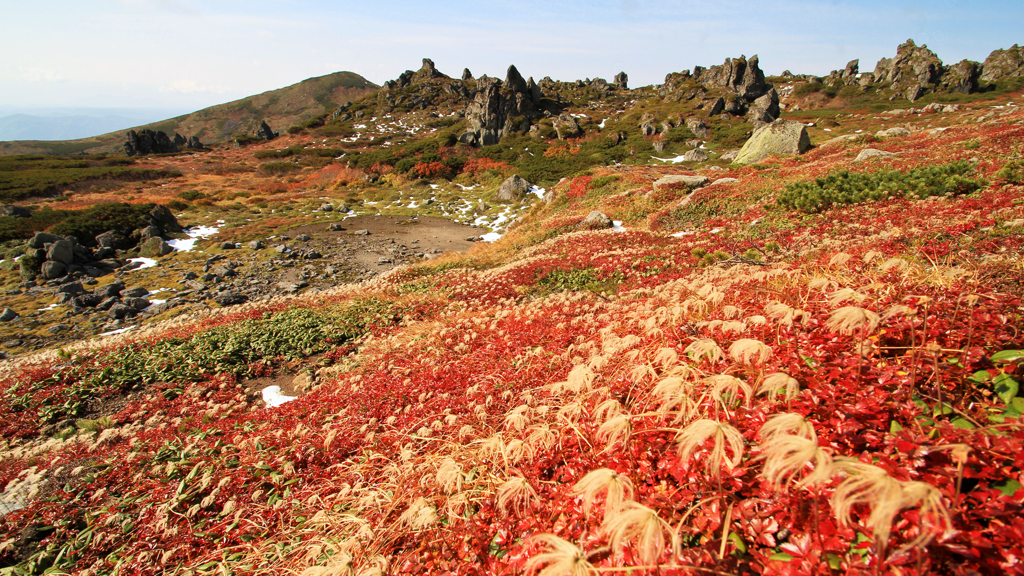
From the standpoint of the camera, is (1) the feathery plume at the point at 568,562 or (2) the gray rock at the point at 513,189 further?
(2) the gray rock at the point at 513,189

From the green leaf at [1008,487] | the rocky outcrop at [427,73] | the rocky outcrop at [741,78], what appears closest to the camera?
the green leaf at [1008,487]

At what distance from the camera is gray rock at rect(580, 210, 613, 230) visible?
66.0 feet

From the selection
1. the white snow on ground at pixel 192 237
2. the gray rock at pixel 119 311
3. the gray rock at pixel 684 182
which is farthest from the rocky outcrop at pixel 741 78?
the gray rock at pixel 119 311

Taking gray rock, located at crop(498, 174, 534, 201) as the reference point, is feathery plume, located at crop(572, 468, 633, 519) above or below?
below

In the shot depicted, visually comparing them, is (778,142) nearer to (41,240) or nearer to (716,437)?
(716,437)

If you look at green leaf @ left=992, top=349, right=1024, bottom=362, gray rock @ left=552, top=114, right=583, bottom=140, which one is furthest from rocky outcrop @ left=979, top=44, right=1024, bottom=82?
green leaf @ left=992, top=349, right=1024, bottom=362

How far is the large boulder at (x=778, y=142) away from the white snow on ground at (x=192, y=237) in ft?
132

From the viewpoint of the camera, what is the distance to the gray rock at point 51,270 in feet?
61.6

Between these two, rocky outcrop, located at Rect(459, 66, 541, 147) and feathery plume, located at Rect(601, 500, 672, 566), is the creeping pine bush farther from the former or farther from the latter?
rocky outcrop, located at Rect(459, 66, 541, 147)

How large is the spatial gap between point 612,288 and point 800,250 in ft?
14.7

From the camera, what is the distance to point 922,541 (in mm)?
1364

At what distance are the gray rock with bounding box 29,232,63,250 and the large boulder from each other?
45046 mm

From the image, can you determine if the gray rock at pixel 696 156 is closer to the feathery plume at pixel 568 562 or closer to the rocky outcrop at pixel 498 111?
the rocky outcrop at pixel 498 111

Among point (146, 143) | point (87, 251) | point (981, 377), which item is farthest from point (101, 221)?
point (146, 143)
